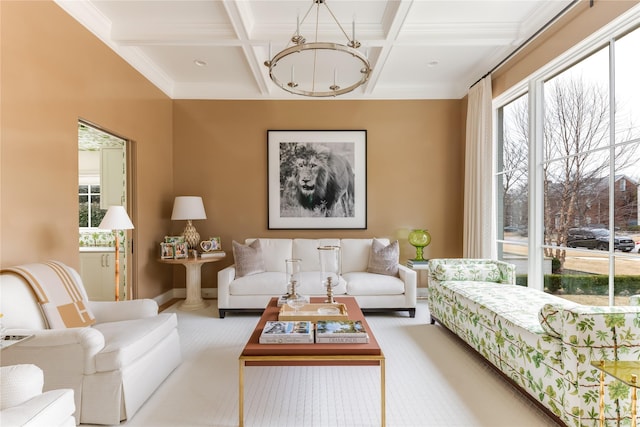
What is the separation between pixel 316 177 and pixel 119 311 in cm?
305

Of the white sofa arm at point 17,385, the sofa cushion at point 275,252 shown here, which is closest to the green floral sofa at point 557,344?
Answer: the sofa cushion at point 275,252

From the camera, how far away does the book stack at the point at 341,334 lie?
2.00 m

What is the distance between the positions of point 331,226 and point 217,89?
2621mm

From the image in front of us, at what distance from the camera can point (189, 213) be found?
4316 mm

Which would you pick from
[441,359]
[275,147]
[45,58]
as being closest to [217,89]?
[275,147]

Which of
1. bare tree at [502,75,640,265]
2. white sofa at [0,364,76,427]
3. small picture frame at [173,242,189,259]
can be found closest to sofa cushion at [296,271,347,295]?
small picture frame at [173,242,189,259]

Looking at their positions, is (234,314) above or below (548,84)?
below

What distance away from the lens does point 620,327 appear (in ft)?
5.29

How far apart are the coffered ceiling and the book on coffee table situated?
241 centimetres

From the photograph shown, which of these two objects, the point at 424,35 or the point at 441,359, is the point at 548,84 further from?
the point at 441,359

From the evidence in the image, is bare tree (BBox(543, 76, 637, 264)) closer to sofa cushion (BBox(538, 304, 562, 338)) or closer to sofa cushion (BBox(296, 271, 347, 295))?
sofa cushion (BBox(538, 304, 562, 338))

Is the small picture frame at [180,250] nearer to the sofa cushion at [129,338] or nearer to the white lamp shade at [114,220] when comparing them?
the white lamp shade at [114,220]

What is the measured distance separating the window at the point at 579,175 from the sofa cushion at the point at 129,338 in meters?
3.51

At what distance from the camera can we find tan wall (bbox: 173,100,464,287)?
4863 mm
